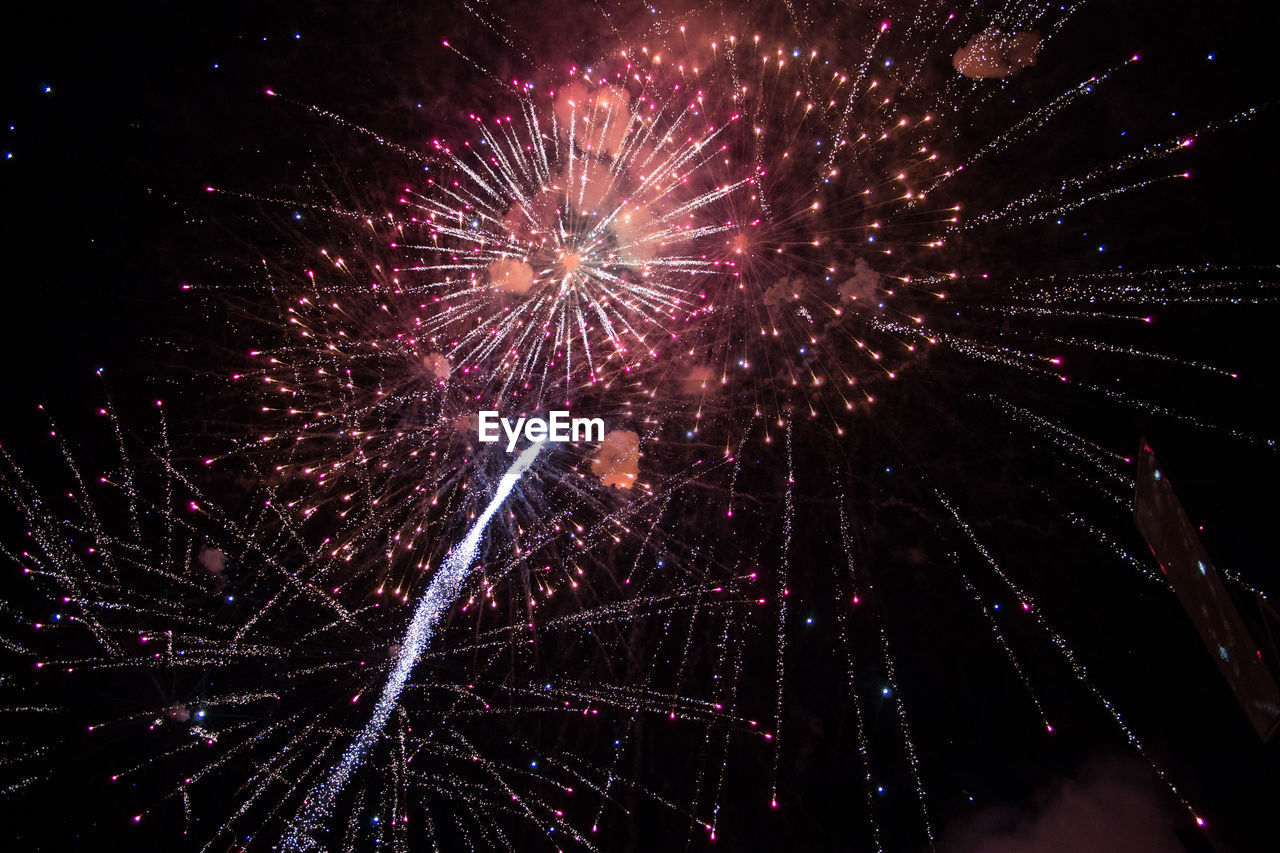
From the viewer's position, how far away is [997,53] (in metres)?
2.63

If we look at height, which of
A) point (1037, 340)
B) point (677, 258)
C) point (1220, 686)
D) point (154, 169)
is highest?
point (154, 169)

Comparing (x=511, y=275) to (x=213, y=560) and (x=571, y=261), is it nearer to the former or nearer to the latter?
(x=571, y=261)

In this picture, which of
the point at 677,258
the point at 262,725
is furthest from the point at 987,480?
the point at 262,725

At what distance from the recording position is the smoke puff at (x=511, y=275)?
2.78 metres

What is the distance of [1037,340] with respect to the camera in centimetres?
264

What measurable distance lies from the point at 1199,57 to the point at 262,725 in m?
4.77

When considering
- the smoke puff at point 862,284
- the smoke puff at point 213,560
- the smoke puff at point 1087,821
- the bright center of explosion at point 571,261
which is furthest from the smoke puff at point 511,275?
the smoke puff at point 1087,821

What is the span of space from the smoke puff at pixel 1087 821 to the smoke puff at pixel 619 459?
193 centimetres

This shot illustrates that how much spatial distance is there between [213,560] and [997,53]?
13.0 feet

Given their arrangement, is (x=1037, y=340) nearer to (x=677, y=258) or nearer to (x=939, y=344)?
(x=939, y=344)

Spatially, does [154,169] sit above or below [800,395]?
above

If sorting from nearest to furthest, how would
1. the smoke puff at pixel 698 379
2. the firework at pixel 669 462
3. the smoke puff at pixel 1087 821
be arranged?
the smoke puff at pixel 1087 821, the firework at pixel 669 462, the smoke puff at pixel 698 379

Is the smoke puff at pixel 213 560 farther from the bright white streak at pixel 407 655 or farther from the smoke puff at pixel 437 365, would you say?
the smoke puff at pixel 437 365

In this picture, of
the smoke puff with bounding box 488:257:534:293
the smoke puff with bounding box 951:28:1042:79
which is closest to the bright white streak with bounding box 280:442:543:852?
the smoke puff with bounding box 488:257:534:293
